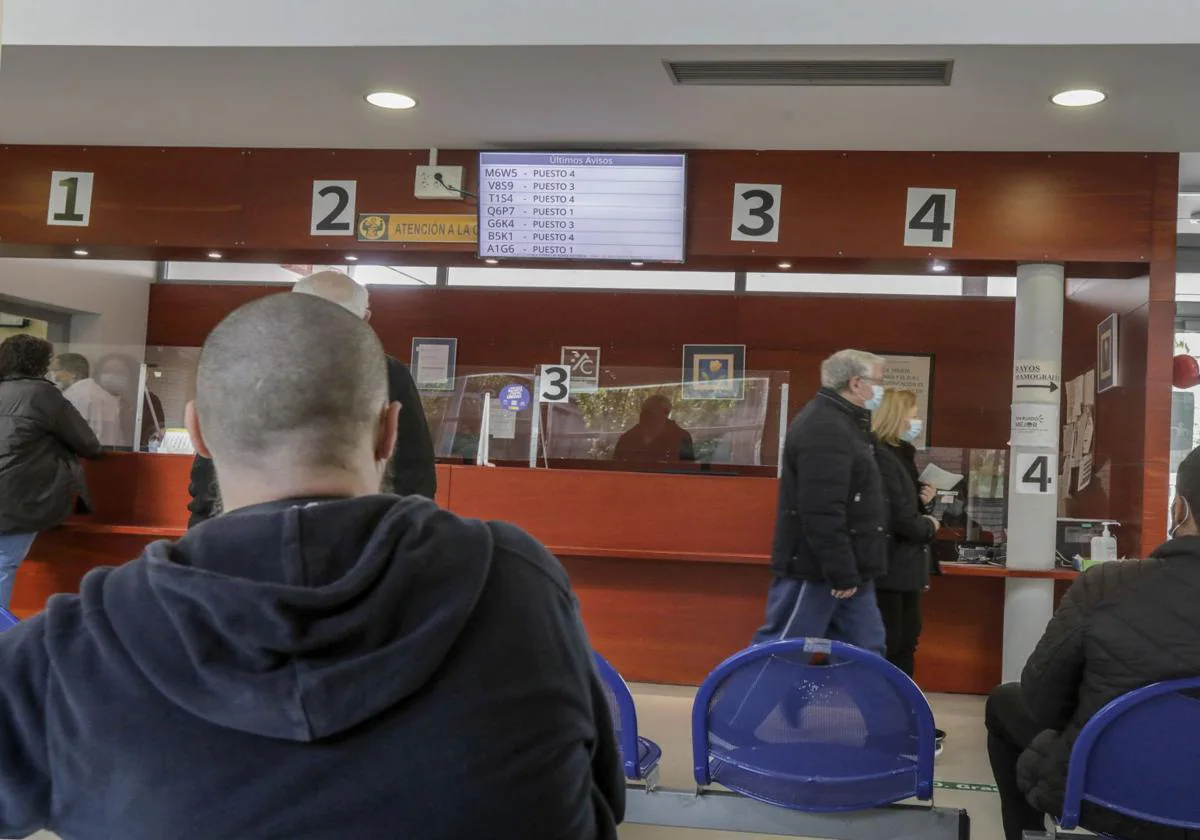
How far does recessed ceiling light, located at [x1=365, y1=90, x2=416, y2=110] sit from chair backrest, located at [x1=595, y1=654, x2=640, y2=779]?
10.1ft

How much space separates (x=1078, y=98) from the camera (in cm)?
422

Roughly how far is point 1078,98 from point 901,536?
1.83 metres

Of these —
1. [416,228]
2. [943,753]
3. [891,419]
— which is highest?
[416,228]

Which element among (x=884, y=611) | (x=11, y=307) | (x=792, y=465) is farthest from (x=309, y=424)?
(x=11, y=307)

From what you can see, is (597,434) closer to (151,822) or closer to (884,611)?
(884,611)

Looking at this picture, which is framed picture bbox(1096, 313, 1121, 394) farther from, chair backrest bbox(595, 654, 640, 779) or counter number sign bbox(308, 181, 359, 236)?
chair backrest bbox(595, 654, 640, 779)

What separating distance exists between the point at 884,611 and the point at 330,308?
3.57 metres

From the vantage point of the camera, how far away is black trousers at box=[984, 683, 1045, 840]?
276 cm

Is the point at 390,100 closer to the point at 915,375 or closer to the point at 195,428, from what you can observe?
the point at 195,428

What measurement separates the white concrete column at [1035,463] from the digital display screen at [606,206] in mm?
1656

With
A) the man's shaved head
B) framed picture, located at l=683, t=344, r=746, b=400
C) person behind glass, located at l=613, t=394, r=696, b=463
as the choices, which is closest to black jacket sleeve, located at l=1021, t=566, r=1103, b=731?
the man's shaved head

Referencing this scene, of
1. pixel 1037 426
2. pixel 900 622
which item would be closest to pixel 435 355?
pixel 1037 426

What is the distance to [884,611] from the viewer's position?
4.32 metres

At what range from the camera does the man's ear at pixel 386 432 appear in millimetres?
1181
